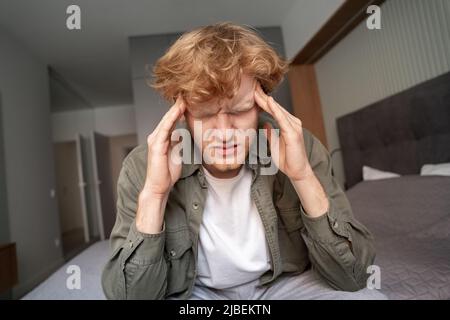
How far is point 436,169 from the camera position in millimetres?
701

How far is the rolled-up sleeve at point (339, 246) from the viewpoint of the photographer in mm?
393

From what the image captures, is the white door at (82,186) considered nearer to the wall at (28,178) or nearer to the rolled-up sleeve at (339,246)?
the wall at (28,178)

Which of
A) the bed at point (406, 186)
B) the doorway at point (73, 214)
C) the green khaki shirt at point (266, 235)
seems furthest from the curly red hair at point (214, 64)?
the doorway at point (73, 214)

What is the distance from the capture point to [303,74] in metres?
0.51

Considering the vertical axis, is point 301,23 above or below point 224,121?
above

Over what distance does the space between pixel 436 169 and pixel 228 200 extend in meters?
0.59

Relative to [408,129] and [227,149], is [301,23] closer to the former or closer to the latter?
[227,149]

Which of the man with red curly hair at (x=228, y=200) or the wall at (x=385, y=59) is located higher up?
the wall at (x=385, y=59)

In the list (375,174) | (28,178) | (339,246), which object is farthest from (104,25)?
(28,178)

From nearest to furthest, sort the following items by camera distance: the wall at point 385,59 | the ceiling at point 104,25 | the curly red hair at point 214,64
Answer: the curly red hair at point 214,64 → the ceiling at point 104,25 → the wall at point 385,59

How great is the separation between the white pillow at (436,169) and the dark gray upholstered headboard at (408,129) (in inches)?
0.6

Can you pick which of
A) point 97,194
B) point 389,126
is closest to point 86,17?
point 97,194

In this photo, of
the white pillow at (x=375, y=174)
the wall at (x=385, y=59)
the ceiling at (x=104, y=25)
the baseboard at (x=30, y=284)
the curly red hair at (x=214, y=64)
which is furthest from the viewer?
the baseboard at (x=30, y=284)
